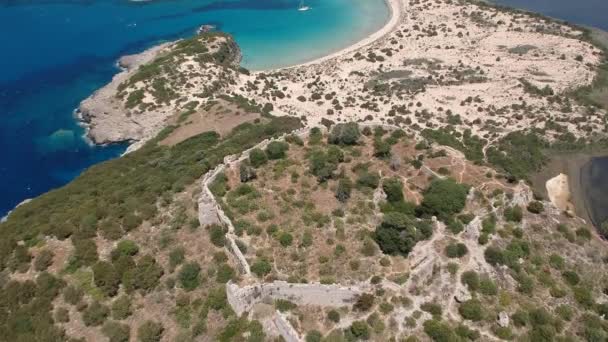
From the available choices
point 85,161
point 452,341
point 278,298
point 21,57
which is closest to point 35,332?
point 278,298

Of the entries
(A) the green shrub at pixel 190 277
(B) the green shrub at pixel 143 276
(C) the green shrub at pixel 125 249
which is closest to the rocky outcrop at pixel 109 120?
(C) the green shrub at pixel 125 249

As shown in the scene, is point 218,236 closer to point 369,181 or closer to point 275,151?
point 275,151

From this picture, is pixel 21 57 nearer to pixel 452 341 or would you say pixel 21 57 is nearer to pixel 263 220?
pixel 263 220

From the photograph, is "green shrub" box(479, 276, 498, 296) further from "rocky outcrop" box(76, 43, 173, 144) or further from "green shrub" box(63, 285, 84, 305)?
"rocky outcrop" box(76, 43, 173, 144)

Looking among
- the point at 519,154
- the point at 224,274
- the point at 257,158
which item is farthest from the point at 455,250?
the point at 519,154

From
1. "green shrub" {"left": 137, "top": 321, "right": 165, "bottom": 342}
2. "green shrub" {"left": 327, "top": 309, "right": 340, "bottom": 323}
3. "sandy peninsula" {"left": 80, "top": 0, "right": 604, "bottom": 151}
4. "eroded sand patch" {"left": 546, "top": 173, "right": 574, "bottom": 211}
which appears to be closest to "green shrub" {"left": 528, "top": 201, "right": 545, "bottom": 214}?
"eroded sand patch" {"left": 546, "top": 173, "right": 574, "bottom": 211}
